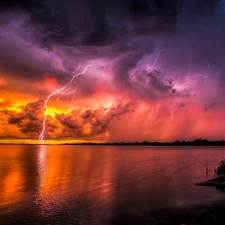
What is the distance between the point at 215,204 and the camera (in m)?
25.6

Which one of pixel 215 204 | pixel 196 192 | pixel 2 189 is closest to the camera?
pixel 215 204

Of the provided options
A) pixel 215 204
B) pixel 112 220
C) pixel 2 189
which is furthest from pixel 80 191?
pixel 215 204

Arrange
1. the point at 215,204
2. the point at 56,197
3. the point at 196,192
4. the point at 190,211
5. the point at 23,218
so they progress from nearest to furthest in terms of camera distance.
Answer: the point at 23,218
the point at 190,211
the point at 215,204
the point at 56,197
the point at 196,192

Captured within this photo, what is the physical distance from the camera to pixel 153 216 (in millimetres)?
21984

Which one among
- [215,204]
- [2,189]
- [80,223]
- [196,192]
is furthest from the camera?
[2,189]

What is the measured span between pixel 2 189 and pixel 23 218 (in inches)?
630

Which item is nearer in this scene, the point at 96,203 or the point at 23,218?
the point at 23,218

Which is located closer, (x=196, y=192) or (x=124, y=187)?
(x=196, y=192)

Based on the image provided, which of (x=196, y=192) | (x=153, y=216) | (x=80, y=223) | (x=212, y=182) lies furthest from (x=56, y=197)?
(x=212, y=182)

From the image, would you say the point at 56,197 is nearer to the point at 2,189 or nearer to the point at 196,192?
the point at 2,189

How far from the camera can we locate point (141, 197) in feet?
98.3

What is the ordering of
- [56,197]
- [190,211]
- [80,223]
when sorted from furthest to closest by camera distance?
[56,197] → [190,211] → [80,223]

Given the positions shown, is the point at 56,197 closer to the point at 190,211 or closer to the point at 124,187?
the point at 124,187

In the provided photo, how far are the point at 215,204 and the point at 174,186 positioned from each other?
→ 12.2m
